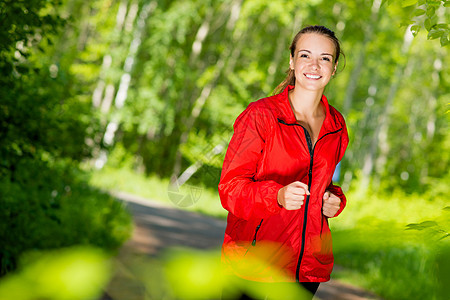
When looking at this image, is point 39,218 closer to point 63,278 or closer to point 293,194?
point 293,194

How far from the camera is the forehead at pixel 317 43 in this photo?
1.76 m

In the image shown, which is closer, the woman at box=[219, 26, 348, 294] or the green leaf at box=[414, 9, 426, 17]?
the woman at box=[219, 26, 348, 294]

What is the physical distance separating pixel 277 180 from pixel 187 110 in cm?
2523

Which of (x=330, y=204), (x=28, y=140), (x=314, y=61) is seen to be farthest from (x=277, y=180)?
(x=28, y=140)

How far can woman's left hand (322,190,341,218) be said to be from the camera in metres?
1.72

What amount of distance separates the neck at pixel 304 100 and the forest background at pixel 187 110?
12 cm

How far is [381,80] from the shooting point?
107ft

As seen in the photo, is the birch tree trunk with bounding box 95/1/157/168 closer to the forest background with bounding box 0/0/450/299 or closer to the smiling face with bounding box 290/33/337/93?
the forest background with bounding box 0/0/450/299

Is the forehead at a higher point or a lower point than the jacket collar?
higher

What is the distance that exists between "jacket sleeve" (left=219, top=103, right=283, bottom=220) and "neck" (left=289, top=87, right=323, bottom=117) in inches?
8.8

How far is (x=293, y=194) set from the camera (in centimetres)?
141

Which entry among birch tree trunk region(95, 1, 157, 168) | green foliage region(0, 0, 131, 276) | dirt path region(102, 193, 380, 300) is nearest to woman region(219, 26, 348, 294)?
dirt path region(102, 193, 380, 300)

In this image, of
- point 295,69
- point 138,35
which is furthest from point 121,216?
point 138,35

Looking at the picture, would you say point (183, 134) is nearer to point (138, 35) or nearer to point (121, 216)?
point (138, 35)
